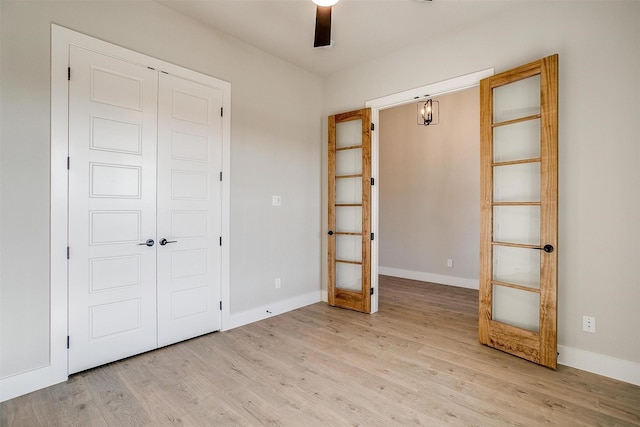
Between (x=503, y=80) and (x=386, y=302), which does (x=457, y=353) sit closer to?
(x=386, y=302)

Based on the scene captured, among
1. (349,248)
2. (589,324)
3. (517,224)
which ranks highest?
(517,224)

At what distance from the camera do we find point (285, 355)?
2754mm

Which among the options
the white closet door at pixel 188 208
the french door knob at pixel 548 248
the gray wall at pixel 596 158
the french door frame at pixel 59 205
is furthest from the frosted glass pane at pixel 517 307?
the french door frame at pixel 59 205

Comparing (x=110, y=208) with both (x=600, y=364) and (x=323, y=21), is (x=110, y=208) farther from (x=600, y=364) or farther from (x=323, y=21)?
(x=600, y=364)

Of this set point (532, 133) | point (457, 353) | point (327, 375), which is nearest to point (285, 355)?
point (327, 375)

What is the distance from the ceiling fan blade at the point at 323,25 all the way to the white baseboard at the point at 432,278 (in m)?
4.43

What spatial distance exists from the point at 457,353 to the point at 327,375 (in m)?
1.24

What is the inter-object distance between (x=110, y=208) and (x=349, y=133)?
9.31ft

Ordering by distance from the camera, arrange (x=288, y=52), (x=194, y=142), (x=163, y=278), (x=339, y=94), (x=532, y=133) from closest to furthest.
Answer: (x=532, y=133) < (x=163, y=278) < (x=194, y=142) < (x=288, y=52) < (x=339, y=94)

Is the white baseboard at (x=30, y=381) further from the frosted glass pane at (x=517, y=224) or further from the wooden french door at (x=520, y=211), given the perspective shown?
the frosted glass pane at (x=517, y=224)

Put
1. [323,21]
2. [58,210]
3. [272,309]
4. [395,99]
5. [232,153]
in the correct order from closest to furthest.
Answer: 1. [323,21]
2. [58,210]
3. [232,153]
4. [395,99]
5. [272,309]

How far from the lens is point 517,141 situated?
9.12ft

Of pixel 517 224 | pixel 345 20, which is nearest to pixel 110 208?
pixel 345 20

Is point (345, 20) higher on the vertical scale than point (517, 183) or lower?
higher
